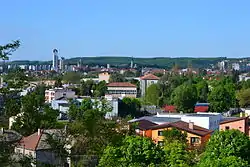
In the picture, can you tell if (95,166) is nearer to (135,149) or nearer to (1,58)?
(135,149)

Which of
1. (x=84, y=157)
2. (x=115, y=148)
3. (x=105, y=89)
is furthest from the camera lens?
(x=105, y=89)

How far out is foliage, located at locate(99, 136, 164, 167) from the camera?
15.4 m

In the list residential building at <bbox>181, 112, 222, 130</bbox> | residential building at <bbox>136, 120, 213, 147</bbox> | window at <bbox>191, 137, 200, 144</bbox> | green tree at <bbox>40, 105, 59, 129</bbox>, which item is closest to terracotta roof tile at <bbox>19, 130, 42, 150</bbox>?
green tree at <bbox>40, 105, 59, 129</bbox>

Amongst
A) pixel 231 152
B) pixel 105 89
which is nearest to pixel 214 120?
pixel 231 152

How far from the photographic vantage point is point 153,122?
30.0 metres

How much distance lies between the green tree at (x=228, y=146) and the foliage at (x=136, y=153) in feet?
4.82

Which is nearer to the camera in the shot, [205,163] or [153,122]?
[205,163]

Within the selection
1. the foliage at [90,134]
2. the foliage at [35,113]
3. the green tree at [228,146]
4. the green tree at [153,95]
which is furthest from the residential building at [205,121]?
the green tree at [153,95]

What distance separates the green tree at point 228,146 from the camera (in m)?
15.8

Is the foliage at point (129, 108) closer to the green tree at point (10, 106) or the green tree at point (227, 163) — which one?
the green tree at point (227, 163)

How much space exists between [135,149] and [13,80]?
419 inches

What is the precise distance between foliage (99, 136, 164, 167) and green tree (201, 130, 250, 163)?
147 cm

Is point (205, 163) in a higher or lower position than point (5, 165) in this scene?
lower

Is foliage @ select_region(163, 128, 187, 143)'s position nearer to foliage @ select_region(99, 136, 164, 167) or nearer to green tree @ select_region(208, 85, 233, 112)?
foliage @ select_region(99, 136, 164, 167)
